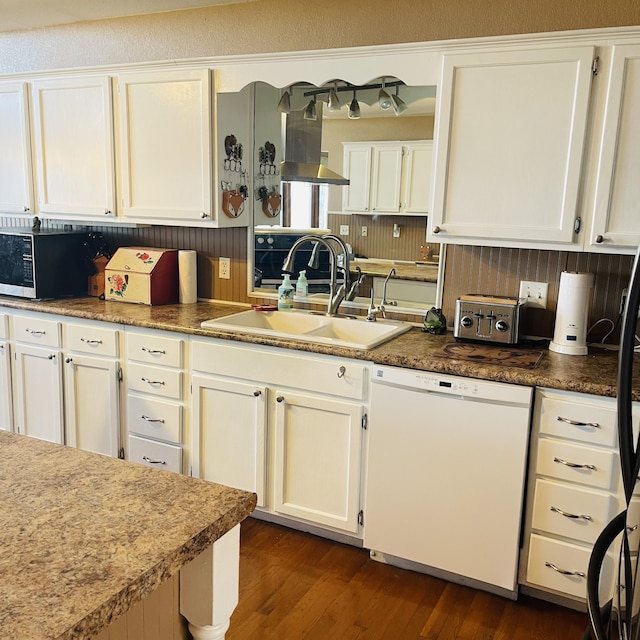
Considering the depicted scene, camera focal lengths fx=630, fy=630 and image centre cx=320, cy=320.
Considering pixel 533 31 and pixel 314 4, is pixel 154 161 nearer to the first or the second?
pixel 314 4

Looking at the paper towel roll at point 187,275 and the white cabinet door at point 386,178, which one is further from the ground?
the white cabinet door at point 386,178

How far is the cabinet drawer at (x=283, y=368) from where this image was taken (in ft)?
→ 8.22

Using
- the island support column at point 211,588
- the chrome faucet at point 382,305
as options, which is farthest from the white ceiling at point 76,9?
the island support column at point 211,588

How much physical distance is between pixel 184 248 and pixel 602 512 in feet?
8.08

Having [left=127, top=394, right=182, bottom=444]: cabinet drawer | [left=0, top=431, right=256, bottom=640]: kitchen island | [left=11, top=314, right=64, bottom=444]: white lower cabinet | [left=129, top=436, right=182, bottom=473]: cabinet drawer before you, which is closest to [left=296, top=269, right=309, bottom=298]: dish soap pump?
[left=127, top=394, right=182, bottom=444]: cabinet drawer

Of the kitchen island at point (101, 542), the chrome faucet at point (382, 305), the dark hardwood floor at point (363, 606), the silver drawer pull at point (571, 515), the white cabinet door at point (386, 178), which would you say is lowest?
the dark hardwood floor at point (363, 606)

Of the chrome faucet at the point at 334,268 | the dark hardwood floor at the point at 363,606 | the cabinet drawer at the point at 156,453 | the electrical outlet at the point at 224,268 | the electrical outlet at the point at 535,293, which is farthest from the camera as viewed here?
the electrical outlet at the point at 224,268

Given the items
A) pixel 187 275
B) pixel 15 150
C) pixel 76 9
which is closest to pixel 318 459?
pixel 187 275

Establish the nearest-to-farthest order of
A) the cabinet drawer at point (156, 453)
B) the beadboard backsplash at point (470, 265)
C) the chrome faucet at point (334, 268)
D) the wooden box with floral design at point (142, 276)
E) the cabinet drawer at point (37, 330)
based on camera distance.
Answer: the beadboard backsplash at point (470, 265)
the cabinet drawer at point (156, 453)
the chrome faucet at point (334, 268)
the cabinet drawer at point (37, 330)
the wooden box with floral design at point (142, 276)

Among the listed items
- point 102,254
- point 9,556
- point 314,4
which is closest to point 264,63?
point 314,4

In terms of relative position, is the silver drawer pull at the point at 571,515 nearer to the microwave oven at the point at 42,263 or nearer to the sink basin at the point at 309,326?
the sink basin at the point at 309,326

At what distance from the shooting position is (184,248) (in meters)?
3.55

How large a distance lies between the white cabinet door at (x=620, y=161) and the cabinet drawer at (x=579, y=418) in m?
0.59

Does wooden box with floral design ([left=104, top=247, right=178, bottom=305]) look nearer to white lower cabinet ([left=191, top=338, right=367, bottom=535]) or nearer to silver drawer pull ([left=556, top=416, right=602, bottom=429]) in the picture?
white lower cabinet ([left=191, top=338, right=367, bottom=535])
